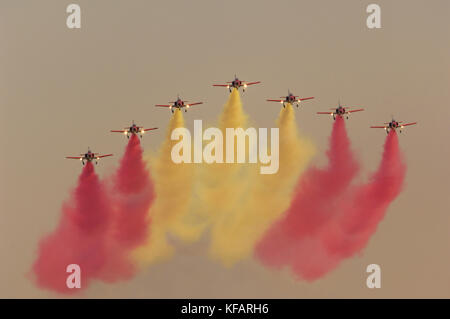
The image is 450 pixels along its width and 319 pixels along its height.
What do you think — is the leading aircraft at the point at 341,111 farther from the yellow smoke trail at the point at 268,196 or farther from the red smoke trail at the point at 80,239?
the red smoke trail at the point at 80,239

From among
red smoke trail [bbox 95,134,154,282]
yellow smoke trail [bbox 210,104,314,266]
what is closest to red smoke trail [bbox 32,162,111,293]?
red smoke trail [bbox 95,134,154,282]

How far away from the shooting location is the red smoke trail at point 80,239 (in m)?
49.8

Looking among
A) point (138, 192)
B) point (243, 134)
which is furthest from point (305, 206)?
point (138, 192)

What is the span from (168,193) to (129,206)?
2.43 metres

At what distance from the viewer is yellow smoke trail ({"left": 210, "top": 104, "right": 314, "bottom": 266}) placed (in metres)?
50.2

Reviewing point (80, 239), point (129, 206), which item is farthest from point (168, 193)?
point (80, 239)

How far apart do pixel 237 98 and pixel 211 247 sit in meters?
9.44

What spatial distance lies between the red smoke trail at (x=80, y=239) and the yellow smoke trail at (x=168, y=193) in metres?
2.66

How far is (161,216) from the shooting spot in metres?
50.5

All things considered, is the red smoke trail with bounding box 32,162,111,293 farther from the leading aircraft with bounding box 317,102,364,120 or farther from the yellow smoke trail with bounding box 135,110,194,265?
the leading aircraft with bounding box 317,102,364,120

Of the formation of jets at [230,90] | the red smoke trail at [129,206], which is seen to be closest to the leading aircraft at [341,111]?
the formation of jets at [230,90]

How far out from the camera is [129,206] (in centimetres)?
5000

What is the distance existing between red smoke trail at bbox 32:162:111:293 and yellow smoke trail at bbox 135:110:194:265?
8.72ft

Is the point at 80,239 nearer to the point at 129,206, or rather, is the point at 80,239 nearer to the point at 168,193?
the point at 129,206
